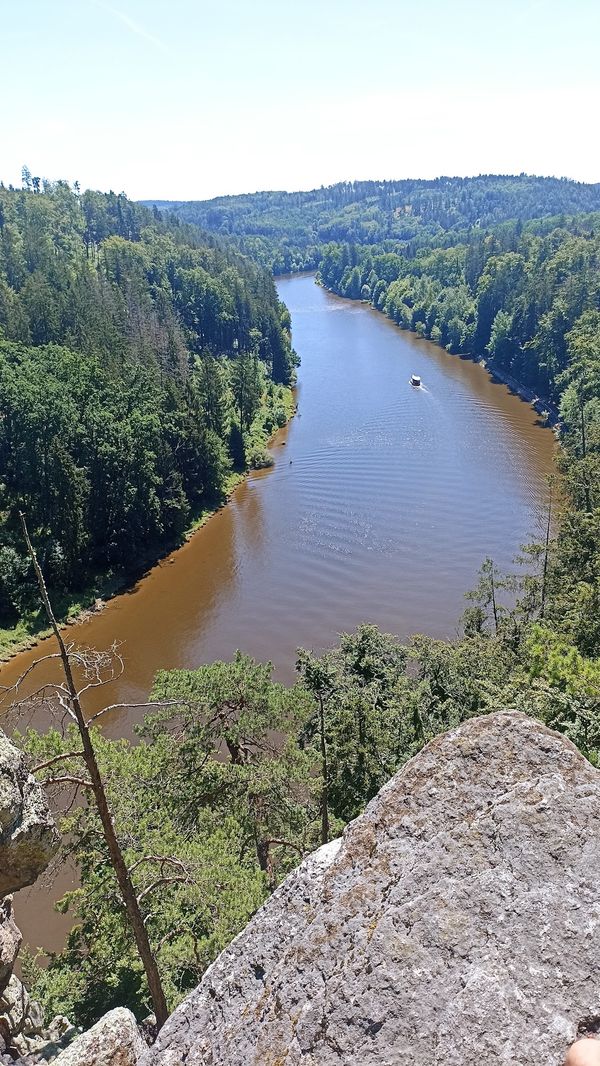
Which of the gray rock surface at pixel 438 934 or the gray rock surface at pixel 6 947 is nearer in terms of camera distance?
the gray rock surface at pixel 438 934

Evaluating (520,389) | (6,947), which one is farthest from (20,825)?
(520,389)

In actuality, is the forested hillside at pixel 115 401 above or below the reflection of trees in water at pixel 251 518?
above

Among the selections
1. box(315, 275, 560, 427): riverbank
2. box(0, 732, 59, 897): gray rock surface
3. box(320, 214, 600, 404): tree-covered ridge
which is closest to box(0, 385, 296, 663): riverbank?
box(315, 275, 560, 427): riverbank

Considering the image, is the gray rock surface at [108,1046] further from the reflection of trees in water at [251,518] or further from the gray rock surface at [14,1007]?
the reflection of trees in water at [251,518]

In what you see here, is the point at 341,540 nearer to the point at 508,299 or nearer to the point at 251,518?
the point at 251,518

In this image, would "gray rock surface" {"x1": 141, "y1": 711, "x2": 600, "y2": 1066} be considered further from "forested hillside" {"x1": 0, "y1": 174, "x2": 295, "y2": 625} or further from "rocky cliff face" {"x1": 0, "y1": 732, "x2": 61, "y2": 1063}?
"forested hillside" {"x1": 0, "y1": 174, "x2": 295, "y2": 625}

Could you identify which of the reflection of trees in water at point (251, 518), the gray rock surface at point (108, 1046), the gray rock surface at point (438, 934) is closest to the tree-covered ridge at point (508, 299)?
the reflection of trees in water at point (251, 518)
